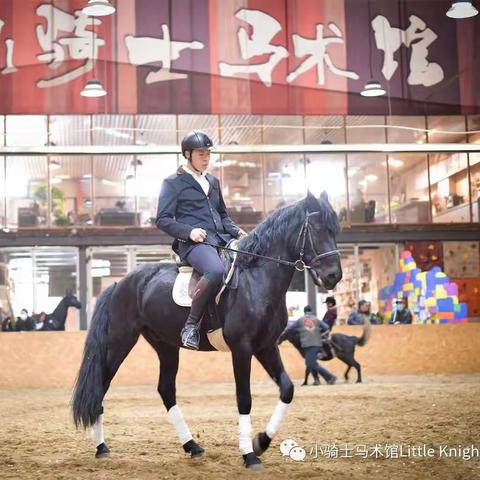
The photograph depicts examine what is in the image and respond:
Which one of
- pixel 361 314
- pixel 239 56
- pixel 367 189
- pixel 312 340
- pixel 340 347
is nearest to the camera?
pixel 239 56

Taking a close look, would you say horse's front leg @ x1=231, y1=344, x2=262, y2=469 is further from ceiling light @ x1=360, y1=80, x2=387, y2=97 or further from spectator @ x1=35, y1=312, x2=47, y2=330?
spectator @ x1=35, y1=312, x2=47, y2=330

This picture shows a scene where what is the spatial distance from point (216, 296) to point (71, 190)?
1797 cm

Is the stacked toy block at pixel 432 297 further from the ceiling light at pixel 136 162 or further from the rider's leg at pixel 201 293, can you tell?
the rider's leg at pixel 201 293

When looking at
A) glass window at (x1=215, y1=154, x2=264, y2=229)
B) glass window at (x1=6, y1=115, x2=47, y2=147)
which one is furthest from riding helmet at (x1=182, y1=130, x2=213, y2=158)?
glass window at (x1=215, y1=154, x2=264, y2=229)

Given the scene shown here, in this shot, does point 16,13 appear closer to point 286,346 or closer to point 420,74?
point 420,74

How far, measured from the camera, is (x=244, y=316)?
651cm

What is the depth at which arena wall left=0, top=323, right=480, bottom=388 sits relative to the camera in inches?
680

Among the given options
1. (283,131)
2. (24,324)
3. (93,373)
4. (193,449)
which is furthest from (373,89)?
(283,131)

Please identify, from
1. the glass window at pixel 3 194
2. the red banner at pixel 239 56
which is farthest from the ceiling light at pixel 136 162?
the red banner at pixel 239 56

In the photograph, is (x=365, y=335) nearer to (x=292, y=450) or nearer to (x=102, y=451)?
(x=292, y=450)

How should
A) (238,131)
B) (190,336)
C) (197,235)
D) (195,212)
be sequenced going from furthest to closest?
(238,131) < (195,212) < (197,235) < (190,336)

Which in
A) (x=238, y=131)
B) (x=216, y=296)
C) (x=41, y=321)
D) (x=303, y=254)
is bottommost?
(x=41, y=321)

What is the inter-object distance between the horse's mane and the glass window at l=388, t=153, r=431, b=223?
1807 cm

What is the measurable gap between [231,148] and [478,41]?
13.5ft
